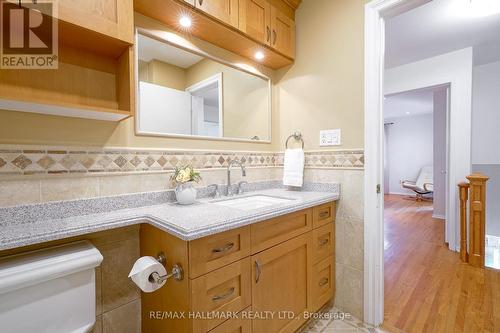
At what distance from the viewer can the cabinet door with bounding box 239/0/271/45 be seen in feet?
4.84

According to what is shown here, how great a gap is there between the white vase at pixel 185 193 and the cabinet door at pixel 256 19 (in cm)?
106

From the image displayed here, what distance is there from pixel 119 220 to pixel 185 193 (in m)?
0.37

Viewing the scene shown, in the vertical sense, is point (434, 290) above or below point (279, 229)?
below

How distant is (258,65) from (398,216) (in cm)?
398

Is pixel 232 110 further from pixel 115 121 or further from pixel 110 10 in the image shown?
pixel 110 10

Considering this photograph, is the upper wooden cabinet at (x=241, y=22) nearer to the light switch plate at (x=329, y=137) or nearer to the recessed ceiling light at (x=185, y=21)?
the recessed ceiling light at (x=185, y=21)

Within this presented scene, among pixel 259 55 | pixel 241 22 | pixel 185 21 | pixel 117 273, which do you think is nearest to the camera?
A: pixel 117 273

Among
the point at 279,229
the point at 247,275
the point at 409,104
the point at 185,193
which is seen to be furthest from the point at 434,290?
the point at 409,104

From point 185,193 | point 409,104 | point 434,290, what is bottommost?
point 434,290

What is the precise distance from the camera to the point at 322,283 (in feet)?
5.02

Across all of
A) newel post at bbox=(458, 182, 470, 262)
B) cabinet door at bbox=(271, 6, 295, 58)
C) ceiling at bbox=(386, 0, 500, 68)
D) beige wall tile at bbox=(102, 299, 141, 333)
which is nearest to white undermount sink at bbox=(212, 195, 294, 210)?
beige wall tile at bbox=(102, 299, 141, 333)

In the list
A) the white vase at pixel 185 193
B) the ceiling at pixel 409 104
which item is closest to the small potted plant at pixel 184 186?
the white vase at pixel 185 193

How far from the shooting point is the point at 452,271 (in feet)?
7.16

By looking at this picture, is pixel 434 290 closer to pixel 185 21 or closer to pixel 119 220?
pixel 119 220
